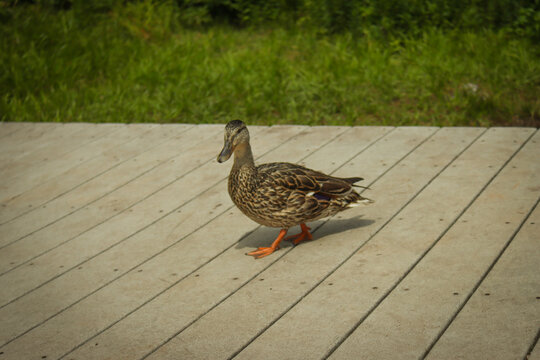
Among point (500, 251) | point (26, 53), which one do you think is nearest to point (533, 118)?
point (500, 251)

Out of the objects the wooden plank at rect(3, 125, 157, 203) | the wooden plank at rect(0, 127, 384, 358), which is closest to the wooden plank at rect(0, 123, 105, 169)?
the wooden plank at rect(3, 125, 157, 203)

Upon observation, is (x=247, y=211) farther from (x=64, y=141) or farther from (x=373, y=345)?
(x=64, y=141)

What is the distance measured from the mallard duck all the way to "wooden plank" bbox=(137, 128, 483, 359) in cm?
20

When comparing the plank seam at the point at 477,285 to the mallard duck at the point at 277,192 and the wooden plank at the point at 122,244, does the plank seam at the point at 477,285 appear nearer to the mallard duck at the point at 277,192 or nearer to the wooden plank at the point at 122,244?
the mallard duck at the point at 277,192

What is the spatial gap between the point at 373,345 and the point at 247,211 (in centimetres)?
123

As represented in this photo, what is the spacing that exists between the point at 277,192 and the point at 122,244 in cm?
110

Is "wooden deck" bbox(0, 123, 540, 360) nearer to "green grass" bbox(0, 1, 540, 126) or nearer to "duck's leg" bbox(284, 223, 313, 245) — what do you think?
"duck's leg" bbox(284, 223, 313, 245)

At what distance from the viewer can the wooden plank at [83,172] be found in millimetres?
4848

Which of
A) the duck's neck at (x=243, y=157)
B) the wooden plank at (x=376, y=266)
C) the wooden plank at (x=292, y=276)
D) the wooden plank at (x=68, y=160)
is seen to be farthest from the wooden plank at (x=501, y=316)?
the wooden plank at (x=68, y=160)

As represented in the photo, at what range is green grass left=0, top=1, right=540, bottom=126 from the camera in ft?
22.0

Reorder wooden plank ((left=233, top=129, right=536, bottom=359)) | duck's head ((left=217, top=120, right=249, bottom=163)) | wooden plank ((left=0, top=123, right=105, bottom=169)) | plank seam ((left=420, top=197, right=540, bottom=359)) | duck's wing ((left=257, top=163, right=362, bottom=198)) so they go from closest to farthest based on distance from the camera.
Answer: plank seam ((left=420, top=197, right=540, bottom=359)) < wooden plank ((left=233, top=129, right=536, bottom=359)) < duck's head ((left=217, top=120, right=249, bottom=163)) < duck's wing ((left=257, top=163, right=362, bottom=198)) < wooden plank ((left=0, top=123, right=105, bottom=169))

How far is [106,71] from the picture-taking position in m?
8.41

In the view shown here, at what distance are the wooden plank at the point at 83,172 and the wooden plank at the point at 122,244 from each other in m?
0.80

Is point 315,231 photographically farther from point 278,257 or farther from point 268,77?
point 268,77
